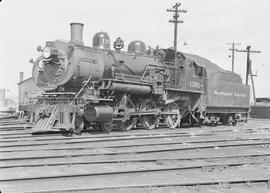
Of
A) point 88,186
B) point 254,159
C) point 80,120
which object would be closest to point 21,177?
point 88,186

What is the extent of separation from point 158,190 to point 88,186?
100 centimetres

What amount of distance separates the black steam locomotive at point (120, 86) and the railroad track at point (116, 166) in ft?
6.73

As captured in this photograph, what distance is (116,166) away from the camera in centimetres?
725

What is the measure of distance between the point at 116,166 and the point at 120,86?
6.89m

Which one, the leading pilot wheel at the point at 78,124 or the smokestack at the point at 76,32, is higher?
the smokestack at the point at 76,32

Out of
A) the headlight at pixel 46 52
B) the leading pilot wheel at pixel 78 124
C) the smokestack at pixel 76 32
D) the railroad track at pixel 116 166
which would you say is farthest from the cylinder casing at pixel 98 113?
the smokestack at pixel 76 32

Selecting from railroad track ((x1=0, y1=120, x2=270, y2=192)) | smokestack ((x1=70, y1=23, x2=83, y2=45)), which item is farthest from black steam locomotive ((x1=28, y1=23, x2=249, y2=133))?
railroad track ((x1=0, y1=120, x2=270, y2=192))

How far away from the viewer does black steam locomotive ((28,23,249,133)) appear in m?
12.9

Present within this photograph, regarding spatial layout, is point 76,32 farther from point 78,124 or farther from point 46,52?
point 78,124

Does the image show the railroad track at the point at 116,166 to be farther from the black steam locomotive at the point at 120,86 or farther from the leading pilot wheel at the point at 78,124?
the black steam locomotive at the point at 120,86

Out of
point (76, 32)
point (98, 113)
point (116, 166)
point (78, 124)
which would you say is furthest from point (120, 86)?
point (116, 166)

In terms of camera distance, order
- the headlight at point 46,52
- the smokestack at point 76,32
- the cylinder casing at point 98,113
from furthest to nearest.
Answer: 1. the smokestack at point 76,32
2. the headlight at point 46,52
3. the cylinder casing at point 98,113

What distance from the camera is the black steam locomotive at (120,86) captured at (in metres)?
12.9

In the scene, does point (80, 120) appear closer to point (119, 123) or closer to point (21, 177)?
point (119, 123)
